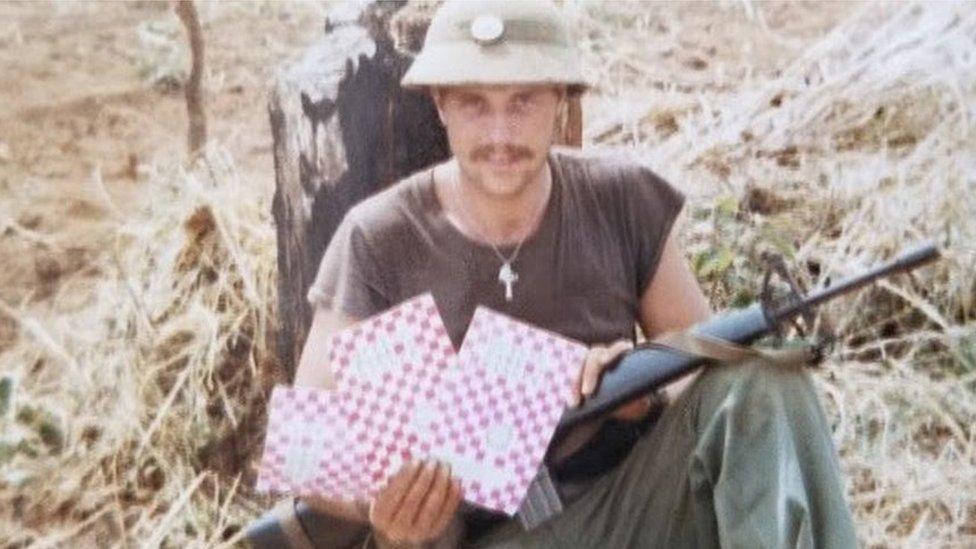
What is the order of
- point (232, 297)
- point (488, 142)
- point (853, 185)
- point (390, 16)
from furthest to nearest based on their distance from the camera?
point (853, 185)
point (232, 297)
point (390, 16)
point (488, 142)

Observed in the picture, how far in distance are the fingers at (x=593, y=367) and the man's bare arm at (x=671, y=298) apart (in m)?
0.18

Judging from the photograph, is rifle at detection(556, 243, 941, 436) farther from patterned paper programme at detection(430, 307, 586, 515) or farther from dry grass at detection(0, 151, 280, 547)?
dry grass at detection(0, 151, 280, 547)

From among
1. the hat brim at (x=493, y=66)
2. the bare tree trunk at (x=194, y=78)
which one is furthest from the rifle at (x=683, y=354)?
the bare tree trunk at (x=194, y=78)

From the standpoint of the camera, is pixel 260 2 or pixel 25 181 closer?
pixel 25 181

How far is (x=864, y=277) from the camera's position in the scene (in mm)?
2047

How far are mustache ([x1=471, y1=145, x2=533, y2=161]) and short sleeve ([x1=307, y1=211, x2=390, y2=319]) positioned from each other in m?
0.22

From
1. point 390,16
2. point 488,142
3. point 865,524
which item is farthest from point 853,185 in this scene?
point 488,142

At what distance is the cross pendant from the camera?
231cm

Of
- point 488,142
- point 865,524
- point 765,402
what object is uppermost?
point 488,142

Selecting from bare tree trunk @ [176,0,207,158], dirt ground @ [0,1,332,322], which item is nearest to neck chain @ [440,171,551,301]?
bare tree trunk @ [176,0,207,158]

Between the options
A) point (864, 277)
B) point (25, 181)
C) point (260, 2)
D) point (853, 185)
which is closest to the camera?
point (864, 277)

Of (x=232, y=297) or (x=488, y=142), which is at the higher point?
(x=488, y=142)

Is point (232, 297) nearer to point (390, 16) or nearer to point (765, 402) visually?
point (390, 16)

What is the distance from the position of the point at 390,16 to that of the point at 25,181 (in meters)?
1.92
